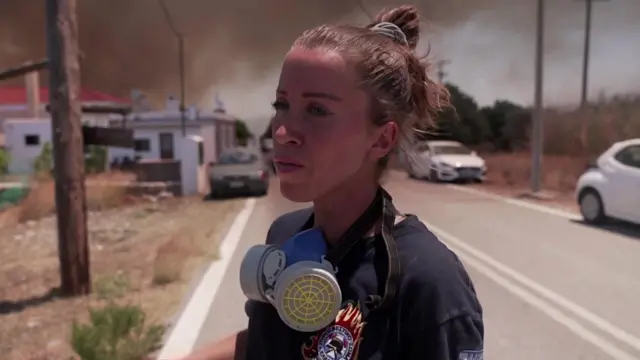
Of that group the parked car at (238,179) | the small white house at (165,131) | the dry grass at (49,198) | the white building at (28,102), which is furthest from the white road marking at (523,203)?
the white building at (28,102)

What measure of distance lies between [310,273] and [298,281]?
31mm

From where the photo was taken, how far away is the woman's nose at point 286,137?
1183 mm

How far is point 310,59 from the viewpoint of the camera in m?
1.19

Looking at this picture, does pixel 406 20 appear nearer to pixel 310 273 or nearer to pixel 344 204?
pixel 344 204

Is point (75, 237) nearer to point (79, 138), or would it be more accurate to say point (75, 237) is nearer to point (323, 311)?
point (79, 138)

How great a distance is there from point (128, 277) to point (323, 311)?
6.09 m

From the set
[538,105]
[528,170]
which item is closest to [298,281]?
[538,105]

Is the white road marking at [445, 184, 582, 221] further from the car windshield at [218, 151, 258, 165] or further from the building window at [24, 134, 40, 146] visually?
the building window at [24, 134, 40, 146]

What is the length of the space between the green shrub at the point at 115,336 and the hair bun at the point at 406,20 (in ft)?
9.68

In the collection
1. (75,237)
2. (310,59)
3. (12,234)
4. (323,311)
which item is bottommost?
(12,234)

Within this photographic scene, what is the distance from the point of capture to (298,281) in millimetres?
1135

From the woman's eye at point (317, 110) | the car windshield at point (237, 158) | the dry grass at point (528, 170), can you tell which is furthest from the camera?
the dry grass at point (528, 170)

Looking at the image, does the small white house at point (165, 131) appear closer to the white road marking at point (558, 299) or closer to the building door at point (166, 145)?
the building door at point (166, 145)

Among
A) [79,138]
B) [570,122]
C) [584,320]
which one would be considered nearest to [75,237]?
[79,138]
